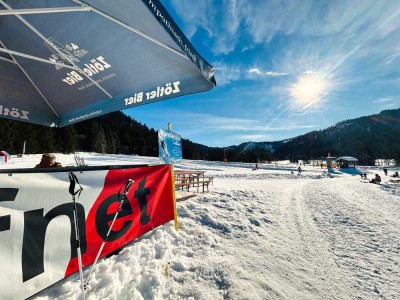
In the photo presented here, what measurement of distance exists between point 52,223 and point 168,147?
347 cm

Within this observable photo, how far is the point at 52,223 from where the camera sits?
248cm

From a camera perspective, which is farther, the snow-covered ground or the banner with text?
the snow-covered ground

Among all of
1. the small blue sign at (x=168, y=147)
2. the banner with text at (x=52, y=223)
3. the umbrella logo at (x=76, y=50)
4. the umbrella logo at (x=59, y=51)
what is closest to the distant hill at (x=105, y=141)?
the small blue sign at (x=168, y=147)

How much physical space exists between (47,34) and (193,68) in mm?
2107

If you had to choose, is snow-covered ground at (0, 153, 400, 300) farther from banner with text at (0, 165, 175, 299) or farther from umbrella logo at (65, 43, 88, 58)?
umbrella logo at (65, 43, 88, 58)

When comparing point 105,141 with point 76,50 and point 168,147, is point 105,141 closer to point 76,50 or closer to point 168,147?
point 168,147

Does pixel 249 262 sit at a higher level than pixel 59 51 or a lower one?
lower

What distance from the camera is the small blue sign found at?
5521 millimetres

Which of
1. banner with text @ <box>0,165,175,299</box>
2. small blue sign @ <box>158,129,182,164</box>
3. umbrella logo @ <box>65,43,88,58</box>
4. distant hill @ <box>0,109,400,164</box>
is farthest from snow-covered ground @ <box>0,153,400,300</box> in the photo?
distant hill @ <box>0,109,400,164</box>

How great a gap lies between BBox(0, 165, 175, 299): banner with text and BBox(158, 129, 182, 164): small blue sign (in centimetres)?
184

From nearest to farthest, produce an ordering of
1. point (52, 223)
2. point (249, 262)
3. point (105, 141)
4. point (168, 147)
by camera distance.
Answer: point (52, 223) < point (249, 262) < point (168, 147) < point (105, 141)

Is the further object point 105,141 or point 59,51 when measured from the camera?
point 105,141

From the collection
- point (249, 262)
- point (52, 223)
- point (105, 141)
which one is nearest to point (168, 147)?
point (249, 262)

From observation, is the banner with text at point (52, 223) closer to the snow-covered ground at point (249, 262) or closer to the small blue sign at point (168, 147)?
the snow-covered ground at point (249, 262)
